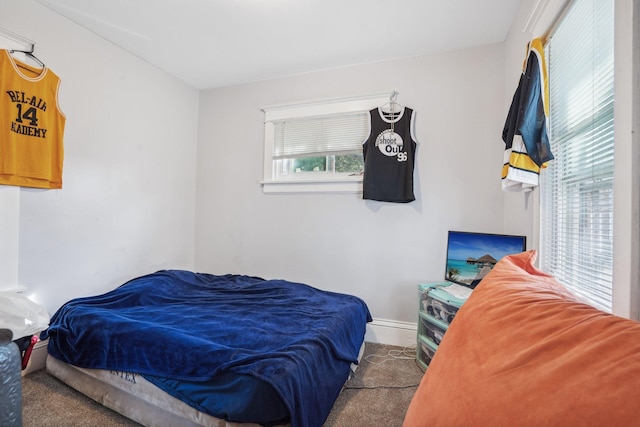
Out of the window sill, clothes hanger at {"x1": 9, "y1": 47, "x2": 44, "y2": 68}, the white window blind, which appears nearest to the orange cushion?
the window sill

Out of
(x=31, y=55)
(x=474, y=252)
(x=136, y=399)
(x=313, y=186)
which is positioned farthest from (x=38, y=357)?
(x=474, y=252)

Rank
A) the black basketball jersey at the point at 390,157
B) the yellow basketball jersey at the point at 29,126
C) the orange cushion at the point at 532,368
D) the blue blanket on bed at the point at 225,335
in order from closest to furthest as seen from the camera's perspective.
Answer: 1. the orange cushion at the point at 532,368
2. the blue blanket on bed at the point at 225,335
3. the yellow basketball jersey at the point at 29,126
4. the black basketball jersey at the point at 390,157

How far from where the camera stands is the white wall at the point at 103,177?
1987 mm

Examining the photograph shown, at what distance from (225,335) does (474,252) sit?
1.79m

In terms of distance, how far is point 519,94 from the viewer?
5.24 ft

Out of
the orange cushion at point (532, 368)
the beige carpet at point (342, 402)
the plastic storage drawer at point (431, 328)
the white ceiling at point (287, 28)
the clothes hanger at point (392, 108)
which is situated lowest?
the beige carpet at point (342, 402)

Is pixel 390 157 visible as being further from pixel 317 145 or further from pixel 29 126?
pixel 29 126

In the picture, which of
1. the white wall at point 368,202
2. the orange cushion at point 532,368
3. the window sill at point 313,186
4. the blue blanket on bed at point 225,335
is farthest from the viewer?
the window sill at point 313,186

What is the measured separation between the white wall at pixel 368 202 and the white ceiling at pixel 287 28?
0.67 feet

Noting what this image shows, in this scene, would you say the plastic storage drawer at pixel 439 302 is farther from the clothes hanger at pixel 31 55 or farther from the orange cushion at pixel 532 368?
the clothes hanger at pixel 31 55

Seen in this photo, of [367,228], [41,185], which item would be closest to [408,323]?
[367,228]

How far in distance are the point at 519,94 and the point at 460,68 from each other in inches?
38.9

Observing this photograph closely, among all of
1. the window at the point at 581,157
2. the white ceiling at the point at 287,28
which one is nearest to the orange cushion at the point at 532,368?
the window at the point at 581,157

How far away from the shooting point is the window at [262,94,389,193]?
8.86 ft
